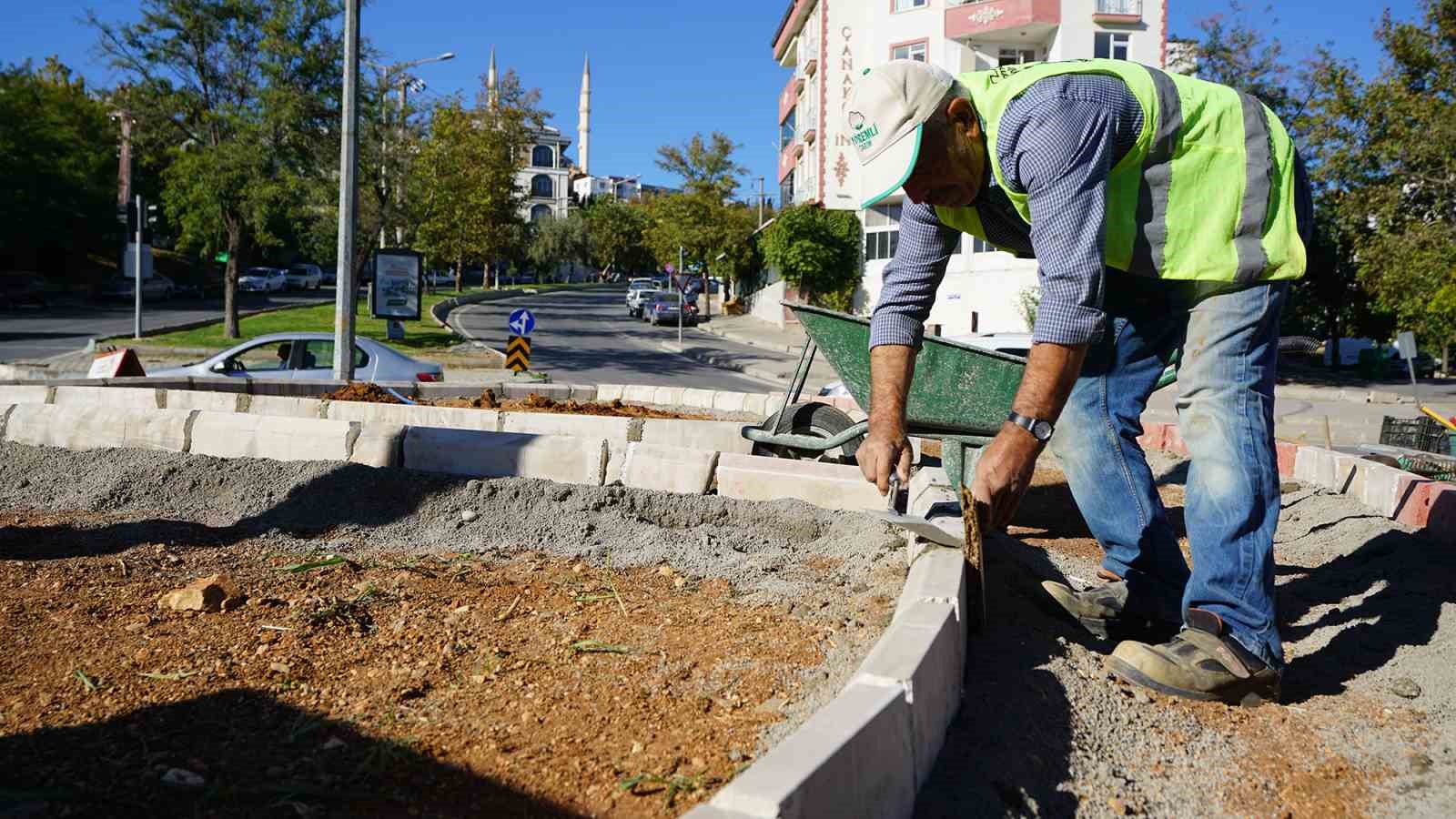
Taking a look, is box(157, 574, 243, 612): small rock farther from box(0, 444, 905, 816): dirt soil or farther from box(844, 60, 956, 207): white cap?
box(844, 60, 956, 207): white cap

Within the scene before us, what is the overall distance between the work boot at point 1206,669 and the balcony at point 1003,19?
34.4 metres

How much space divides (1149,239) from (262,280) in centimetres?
5660

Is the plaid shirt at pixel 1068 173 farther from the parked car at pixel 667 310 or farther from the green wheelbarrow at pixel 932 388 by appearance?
the parked car at pixel 667 310

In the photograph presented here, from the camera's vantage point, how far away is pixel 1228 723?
2.70m

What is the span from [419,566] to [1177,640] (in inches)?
87.3

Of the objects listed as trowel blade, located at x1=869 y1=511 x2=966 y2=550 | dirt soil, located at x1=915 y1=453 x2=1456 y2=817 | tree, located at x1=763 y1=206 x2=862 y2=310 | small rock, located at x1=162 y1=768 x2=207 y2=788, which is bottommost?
dirt soil, located at x1=915 y1=453 x2=1456 y2=817

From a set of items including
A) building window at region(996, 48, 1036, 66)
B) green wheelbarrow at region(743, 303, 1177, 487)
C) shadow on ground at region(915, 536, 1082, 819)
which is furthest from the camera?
building window at region(996, 48, 1036, 66)

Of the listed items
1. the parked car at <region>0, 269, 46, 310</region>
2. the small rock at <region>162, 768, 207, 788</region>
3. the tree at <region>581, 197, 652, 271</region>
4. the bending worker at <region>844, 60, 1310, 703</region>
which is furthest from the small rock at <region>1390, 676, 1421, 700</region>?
the tree at <region>581, 197, 652, 271</region>

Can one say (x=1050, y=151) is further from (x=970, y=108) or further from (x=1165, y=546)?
(x=1165, y=546)

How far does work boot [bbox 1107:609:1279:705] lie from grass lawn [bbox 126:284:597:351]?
72.2 feet

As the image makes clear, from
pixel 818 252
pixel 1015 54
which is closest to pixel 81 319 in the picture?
pixel 818 252

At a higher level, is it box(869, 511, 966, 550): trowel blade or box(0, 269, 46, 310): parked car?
box(0, 269, 46, 310): parked car

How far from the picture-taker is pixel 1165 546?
130 inches

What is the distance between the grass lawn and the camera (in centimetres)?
2478
